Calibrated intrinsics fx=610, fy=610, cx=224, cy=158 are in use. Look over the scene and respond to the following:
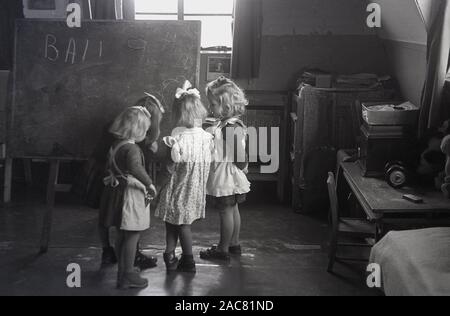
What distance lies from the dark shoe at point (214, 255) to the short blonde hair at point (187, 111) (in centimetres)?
92

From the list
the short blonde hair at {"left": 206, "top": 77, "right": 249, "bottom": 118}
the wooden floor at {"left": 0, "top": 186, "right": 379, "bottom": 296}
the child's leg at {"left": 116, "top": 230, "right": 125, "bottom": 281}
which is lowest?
the wooden floor at {"left": 0, "top": 186, "right": 379, "bottom": 296}

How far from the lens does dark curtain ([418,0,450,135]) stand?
141 inches

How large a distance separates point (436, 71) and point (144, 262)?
212cm

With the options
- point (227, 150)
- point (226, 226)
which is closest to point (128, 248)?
point (226, 226)

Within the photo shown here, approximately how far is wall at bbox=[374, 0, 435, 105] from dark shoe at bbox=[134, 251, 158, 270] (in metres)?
2.39

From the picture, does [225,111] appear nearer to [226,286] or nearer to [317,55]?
[226,286]

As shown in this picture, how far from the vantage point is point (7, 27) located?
5766 millimetres

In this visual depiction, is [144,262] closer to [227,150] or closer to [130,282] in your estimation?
[130,282]

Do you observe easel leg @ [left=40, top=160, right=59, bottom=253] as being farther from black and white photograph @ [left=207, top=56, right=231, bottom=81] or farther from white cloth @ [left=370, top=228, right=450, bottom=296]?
black and white photograph @ [left=207, top=56, right=231, bottom=81]

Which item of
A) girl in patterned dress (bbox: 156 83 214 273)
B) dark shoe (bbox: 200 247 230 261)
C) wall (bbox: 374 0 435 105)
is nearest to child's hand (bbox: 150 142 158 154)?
girl in patterned dress (bbox: 156 83 214 273)

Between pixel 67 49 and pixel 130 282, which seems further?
pixel 67 49

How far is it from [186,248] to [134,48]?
1296 millimetres

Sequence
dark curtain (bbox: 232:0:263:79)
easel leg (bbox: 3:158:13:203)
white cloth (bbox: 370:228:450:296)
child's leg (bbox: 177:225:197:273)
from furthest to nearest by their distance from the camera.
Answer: dark curtain (bbox: 232:0:263:79)
easel leg (bbox: 3:158:13:203)
child's leg (bbox: 177:225:197:273)
white cloth (bbox: 370:228:450:296)
